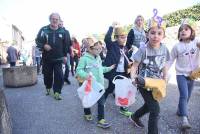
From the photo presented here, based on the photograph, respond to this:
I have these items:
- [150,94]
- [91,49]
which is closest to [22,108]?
[91,49]

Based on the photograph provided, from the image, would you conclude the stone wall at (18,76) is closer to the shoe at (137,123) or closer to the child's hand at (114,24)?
the child's hand at (114,24)

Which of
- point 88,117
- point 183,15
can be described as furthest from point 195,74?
point 183,15

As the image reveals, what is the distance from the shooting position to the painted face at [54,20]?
7.08 metres

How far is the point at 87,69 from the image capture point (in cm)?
526

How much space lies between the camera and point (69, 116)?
5.86 m

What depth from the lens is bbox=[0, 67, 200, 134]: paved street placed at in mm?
4992

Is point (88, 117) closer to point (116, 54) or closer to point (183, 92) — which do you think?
point (116, 54)

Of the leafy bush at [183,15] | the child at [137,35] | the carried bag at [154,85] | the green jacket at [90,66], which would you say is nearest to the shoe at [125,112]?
the green jacket at [90,66]

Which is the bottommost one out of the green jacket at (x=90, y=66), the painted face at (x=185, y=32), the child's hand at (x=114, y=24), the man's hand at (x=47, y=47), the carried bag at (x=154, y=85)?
the carried bag at (x=154, y=85)

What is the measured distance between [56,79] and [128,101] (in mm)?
2772

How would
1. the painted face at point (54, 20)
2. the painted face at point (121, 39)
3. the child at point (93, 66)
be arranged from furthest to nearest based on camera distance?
the painted face at point (54, 20), the painted face at point (121, 39), the child at point (93, 66)

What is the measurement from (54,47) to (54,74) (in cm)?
67

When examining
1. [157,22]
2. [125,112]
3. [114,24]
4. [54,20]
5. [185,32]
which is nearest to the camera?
[157,22]

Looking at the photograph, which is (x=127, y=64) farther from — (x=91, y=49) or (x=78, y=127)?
(x=78, y=127)
